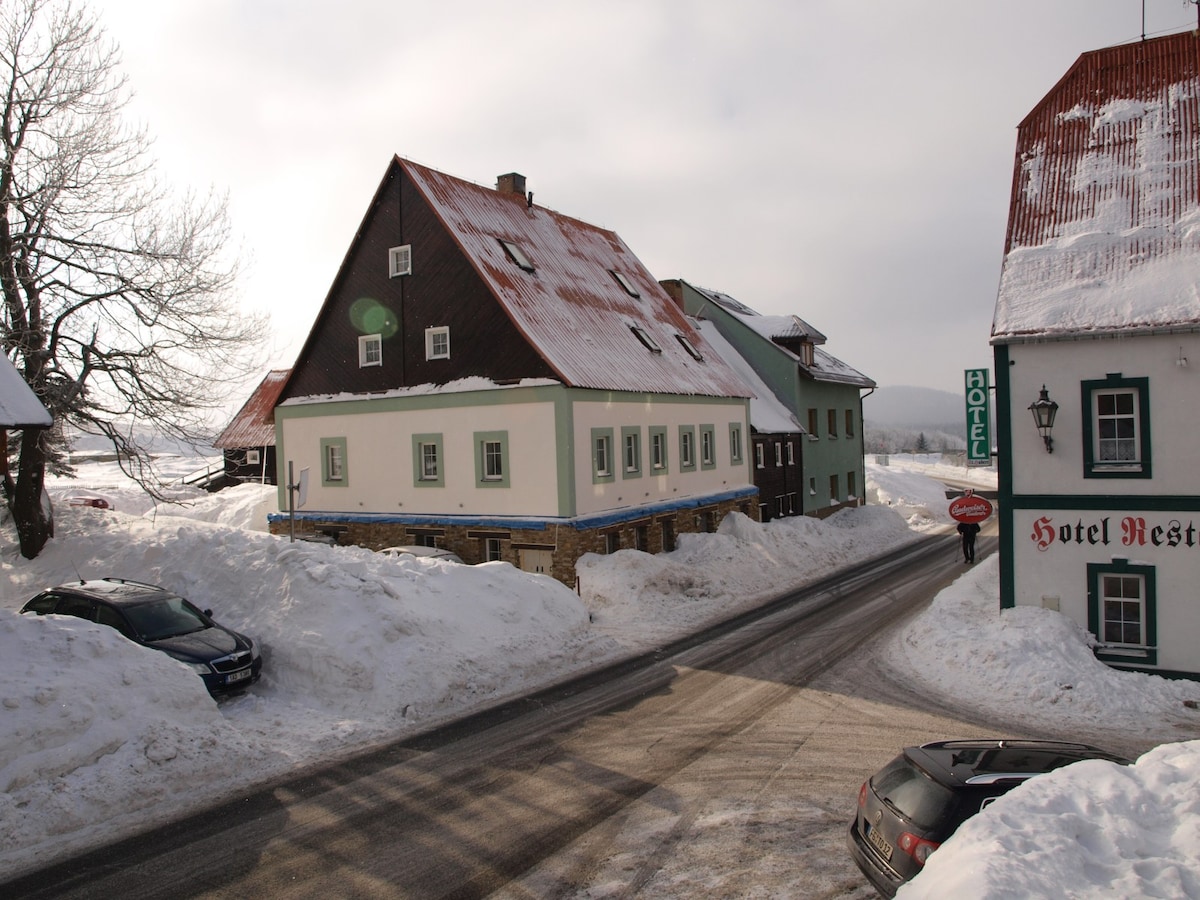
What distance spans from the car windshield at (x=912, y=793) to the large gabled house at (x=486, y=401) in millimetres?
15178

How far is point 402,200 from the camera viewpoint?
2639 centimetres

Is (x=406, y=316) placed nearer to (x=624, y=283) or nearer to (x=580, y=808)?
(x=624, y=283)

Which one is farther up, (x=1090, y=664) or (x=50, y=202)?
(x=50, y=202)

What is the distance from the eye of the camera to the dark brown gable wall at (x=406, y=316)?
2438 cm

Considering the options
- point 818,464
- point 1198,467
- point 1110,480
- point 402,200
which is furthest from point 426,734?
point 818,464

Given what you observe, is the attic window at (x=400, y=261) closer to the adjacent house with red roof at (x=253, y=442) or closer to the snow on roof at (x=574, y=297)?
the snow on roof at (x=574, y=297)

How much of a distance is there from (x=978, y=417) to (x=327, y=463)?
1992 centimetres

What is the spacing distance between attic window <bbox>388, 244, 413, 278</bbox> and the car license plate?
22.2m

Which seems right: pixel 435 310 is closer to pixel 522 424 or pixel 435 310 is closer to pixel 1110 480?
pixel 522 424

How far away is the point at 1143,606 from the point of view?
14953 mm

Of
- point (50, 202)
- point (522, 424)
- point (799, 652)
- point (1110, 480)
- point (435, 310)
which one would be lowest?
point (799, 652)

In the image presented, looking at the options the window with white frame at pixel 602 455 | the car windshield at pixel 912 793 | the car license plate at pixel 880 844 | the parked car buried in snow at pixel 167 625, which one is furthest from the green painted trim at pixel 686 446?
the car license plate at pixel 880 844

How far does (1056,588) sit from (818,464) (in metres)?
24.2

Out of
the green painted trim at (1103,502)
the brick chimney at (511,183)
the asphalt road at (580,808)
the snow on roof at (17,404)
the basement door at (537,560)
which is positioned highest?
the brick chimney at (511,183)
